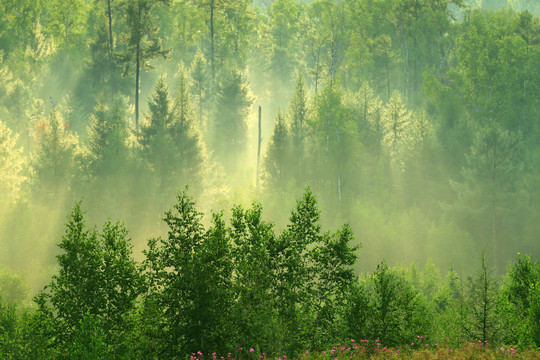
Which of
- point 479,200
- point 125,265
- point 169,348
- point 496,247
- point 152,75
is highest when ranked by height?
point 152,75

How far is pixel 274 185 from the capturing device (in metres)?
63.9

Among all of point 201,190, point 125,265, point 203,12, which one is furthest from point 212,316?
point 203,12

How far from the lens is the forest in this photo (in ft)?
71.1

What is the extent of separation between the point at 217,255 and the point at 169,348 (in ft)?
11.1

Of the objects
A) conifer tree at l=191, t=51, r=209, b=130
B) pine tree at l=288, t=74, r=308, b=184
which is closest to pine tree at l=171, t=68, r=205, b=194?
pine tree at l=288, t=74, r=308, b=184

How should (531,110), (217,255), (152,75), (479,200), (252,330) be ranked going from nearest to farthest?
1. (252,330)
2. (217,255)
3. (479,200)
4. (531,110)
5. (152,75)

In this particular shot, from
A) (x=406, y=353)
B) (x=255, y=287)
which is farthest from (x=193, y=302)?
(x=406, y=353)

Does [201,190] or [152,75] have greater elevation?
[152,75]

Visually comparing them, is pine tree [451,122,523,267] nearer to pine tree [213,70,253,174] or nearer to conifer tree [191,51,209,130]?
pine tree [213,70,253,174]

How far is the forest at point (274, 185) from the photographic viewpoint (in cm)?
2166

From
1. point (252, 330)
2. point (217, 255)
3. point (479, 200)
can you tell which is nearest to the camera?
point (252, 330)

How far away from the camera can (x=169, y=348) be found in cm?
2064

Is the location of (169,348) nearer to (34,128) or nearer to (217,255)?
(217,255)

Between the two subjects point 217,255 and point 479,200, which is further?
point 479,200
